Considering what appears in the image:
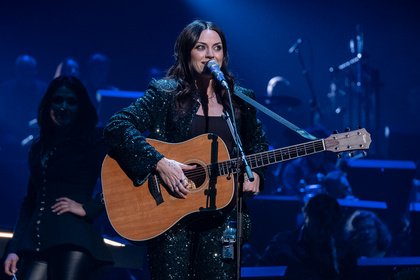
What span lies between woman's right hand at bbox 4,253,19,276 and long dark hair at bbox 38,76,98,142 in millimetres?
972

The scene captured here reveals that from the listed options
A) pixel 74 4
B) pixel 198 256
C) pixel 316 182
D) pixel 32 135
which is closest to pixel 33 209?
pixel 198 256

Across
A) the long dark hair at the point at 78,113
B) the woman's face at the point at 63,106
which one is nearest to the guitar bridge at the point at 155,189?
the long dark hair at the point at 78,113

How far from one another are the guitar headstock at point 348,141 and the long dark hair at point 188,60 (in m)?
0.69

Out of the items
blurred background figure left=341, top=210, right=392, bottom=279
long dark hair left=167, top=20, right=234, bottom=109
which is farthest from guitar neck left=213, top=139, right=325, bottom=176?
blurred background figure left=341, top=210, right=392, bottom=279

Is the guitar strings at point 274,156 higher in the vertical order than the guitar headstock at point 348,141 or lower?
lower

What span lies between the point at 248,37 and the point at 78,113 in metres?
11.0

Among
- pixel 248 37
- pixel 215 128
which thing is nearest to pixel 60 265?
pixel 215 128

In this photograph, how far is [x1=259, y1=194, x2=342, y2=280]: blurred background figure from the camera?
22.3ft

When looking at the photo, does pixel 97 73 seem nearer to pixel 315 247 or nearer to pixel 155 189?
pixel 315 247

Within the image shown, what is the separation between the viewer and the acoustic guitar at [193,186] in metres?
4.15

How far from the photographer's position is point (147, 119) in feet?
14.2

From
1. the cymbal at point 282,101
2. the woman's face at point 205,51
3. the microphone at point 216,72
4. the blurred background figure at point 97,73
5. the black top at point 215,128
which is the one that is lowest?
the black top at point 215,128

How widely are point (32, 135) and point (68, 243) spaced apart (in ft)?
24.1

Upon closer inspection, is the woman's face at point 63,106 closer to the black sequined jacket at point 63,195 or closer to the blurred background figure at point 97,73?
the black sequined jacket at point 63,195
